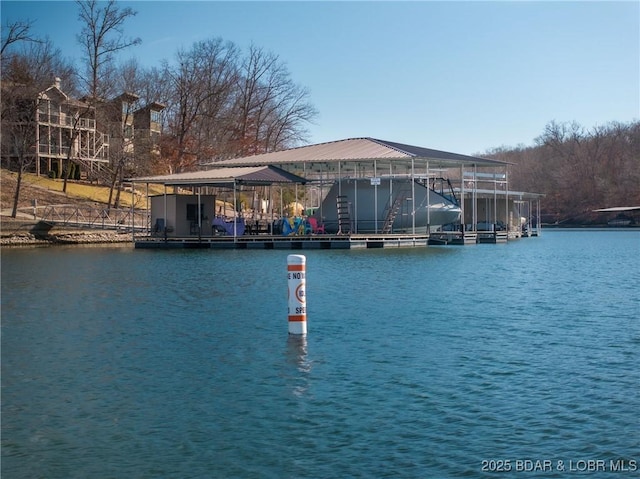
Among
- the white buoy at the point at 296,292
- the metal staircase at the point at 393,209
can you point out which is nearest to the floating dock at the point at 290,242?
the metal staircase at the point at 393,209

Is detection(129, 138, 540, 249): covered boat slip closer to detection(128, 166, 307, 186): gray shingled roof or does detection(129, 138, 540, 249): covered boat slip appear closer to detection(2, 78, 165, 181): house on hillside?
detection(128, 166, 307, 186): gray shingled roof

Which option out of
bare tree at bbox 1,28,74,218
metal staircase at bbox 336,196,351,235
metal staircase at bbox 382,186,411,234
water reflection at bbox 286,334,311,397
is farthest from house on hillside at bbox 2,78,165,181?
water reflection at bbox 286,334,311,397

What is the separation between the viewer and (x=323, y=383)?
10.4 metres

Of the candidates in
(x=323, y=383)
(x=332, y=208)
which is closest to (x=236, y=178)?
(x=332, y=208)

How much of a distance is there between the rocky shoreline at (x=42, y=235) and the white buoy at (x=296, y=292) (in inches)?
1374

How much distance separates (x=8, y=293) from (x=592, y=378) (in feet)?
51.1

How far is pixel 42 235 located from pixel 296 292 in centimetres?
3692

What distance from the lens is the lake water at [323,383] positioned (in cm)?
756

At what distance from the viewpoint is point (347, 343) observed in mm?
13258

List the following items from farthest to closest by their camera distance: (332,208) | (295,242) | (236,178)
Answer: (332,208) < (295,242) < (236,178)

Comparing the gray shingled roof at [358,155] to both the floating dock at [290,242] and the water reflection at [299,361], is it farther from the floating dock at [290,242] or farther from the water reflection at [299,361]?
the water reflection at [299,361]

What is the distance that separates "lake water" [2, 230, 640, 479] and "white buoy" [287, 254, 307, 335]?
348 millimetres

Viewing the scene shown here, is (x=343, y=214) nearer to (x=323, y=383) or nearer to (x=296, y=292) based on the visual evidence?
(x=296, y=292)

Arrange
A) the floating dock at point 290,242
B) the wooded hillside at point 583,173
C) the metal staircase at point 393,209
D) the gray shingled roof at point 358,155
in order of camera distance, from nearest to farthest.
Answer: the floating dock at point 290,242, the gray shingled roof at point 358,155, the metal staircase at point 393,209, the wooded hillside at point 583,173
